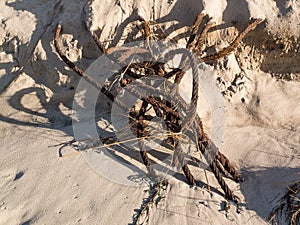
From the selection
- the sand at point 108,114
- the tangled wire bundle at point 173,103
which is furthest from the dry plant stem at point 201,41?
the sand at point 108,114

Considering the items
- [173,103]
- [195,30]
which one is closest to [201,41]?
[195,30]

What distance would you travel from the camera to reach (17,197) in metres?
2.51

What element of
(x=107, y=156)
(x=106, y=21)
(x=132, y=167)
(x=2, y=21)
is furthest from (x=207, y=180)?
(x=2, y=21)

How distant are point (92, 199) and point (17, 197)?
17.3 inches

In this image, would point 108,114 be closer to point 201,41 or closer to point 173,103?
point 173,103

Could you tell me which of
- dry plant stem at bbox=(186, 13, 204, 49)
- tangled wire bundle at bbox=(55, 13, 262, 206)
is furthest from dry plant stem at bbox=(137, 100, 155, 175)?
dry plant stem at bbox=(186, 13, 204, 49)

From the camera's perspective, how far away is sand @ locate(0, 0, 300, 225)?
2.40 meters

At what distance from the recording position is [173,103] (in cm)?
258

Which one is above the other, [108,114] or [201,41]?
[201,41]

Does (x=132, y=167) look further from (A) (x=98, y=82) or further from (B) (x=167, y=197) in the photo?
(A) (x=98, y=82)

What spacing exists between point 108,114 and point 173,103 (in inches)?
20.7

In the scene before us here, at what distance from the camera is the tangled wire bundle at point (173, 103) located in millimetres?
2508

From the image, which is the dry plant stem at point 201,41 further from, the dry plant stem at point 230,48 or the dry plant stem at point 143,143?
the dry plant stem at point 143,143

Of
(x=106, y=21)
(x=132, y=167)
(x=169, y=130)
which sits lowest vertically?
(x=132, y=167)
